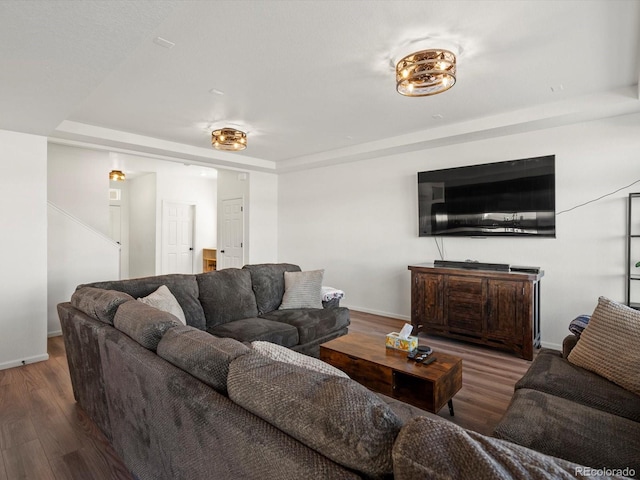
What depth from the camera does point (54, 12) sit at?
152cm

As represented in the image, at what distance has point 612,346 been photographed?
1.84m

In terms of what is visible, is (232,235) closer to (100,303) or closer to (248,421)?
(100,303)

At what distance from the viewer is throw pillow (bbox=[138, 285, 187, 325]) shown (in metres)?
2.58

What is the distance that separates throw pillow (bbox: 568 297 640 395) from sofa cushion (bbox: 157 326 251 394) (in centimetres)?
191

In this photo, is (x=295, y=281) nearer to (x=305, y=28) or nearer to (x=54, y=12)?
(x=305, y=28)

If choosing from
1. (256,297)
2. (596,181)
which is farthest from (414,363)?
(596,181)

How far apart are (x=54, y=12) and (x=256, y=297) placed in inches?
108

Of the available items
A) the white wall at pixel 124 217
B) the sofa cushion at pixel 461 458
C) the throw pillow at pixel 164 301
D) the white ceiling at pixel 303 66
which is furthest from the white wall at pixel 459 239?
the white wall at pixel 124 217

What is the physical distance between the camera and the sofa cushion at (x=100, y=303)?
1953 mm

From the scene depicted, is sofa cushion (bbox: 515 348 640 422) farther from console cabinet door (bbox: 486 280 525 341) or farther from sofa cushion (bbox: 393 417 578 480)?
console cabinet door (bbox: 486 280 525 341)

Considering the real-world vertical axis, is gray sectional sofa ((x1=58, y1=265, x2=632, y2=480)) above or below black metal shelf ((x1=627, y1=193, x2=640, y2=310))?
below

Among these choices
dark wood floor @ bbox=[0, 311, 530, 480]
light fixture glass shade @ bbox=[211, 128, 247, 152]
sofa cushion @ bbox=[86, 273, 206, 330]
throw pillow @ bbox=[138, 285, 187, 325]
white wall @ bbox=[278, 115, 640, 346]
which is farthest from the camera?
light fixture glass shade @ bbox=[211, 128, 247, 152]

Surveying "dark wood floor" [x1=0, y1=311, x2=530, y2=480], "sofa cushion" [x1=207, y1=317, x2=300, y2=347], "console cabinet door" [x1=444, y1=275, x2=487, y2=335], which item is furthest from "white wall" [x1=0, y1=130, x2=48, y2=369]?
"console cabinet door" [x1=444, y1=275, x2=487, y2=335]

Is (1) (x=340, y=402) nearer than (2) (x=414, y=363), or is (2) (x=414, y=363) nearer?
(1) (x=340, y=402)
